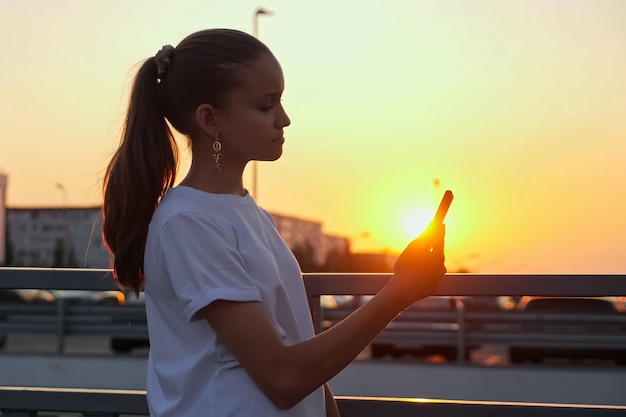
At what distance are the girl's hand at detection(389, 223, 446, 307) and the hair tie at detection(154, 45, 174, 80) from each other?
67 centimetres

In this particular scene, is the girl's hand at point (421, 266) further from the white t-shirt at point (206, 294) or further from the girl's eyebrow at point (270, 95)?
the girl's eyebrow at point (270, 95)

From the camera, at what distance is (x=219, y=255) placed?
74.6 inches

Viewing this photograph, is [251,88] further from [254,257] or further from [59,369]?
[59,369]

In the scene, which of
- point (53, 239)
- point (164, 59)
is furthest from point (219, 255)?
point (53, 239)

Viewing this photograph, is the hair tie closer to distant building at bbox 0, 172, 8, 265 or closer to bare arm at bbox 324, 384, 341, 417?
bare arm at bbox 324, 384, 341, 417

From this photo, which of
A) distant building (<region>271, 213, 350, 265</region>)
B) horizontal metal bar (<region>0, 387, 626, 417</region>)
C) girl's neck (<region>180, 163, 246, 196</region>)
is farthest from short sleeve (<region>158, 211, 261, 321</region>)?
distant building (<region>271, 213, 350, 265</region>)

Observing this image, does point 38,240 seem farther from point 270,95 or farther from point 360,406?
point 270,95

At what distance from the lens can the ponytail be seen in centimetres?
213

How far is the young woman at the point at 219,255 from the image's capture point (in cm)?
186

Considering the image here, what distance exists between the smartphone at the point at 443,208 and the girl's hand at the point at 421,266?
0.04ft

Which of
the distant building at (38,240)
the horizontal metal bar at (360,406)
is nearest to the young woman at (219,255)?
the horizontal metal bar at (360,406)

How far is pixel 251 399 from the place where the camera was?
191 cm

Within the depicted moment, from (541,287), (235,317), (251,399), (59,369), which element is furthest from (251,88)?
(59,369)

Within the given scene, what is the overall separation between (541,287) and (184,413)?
0.98m
